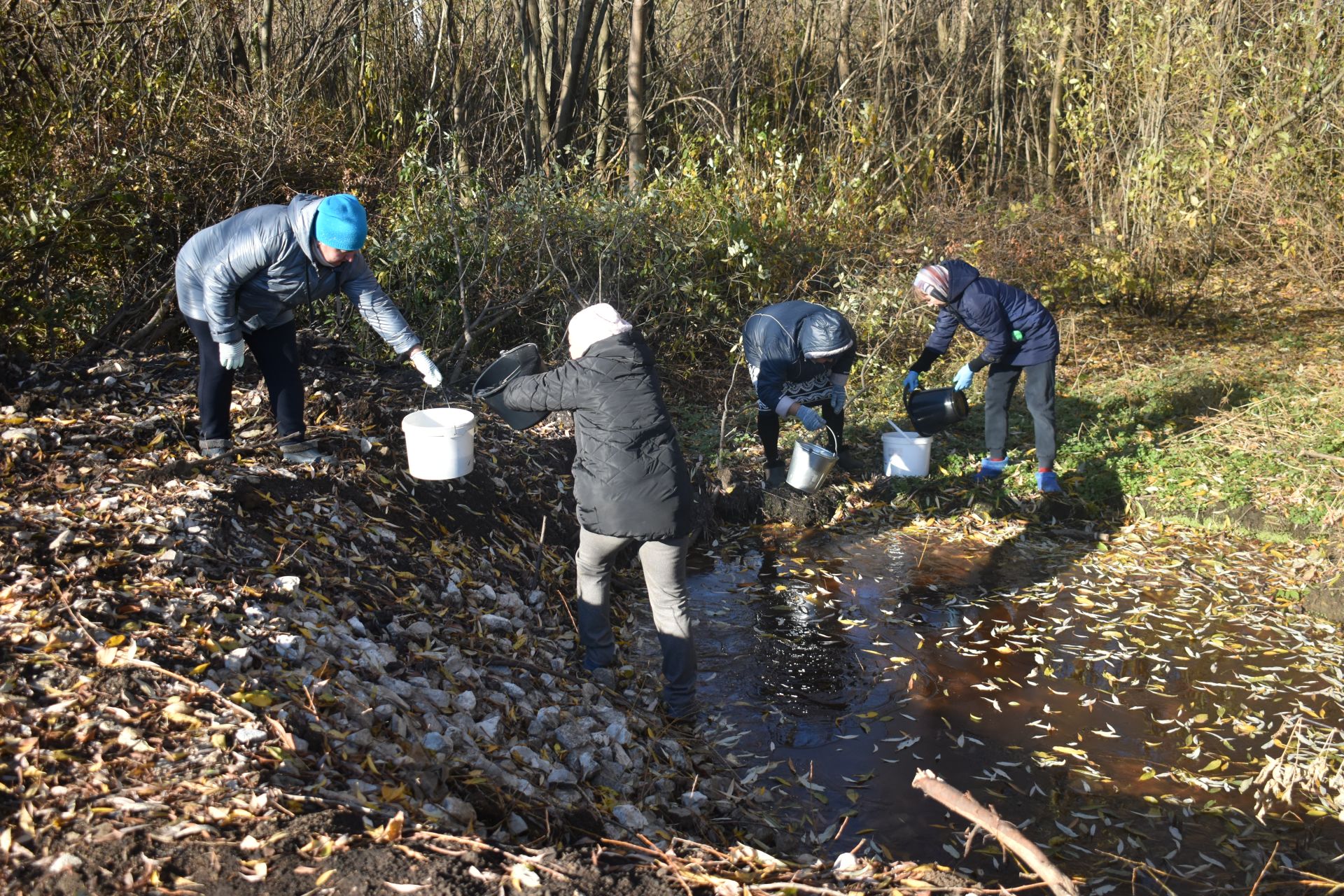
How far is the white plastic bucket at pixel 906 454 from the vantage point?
653 cm

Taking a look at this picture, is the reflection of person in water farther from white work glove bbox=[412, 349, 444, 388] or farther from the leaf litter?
white work glove bbox=[412, 349, 444, 388]

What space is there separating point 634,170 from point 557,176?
154 centimetres

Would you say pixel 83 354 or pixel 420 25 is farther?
pixel 420 25

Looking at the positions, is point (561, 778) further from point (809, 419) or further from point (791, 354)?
point (791, 354)

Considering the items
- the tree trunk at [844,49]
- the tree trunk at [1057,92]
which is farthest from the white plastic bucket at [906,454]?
the tree trunk at [1057,92]

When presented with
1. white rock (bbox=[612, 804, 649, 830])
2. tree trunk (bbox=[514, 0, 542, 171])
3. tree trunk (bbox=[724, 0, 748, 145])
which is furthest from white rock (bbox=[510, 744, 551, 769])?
tree trunk (bbox=[724, 0, 748, 145])

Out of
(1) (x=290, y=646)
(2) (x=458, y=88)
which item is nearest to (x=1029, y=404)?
(1) (x=290, y=646)

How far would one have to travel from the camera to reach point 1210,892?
322 cm

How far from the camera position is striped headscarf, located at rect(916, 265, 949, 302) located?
6.35 metres

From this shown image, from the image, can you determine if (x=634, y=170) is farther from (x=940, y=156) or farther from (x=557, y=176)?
(x=940, y=156)

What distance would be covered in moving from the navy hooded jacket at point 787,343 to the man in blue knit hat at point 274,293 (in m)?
2.30

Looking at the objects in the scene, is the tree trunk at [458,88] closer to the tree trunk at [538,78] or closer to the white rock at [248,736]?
the tree trunk at [538,78]

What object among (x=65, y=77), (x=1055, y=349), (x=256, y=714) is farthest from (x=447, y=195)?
(x=256, y=714)

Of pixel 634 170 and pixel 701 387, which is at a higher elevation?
pixel 634 170
